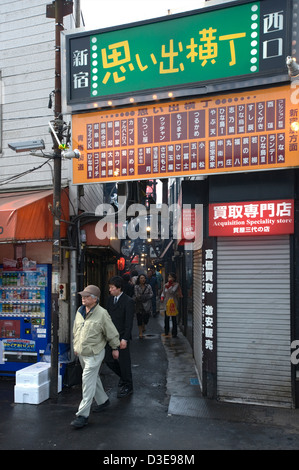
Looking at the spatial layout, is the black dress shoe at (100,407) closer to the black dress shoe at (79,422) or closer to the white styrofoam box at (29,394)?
the black dress shoe at (79,422)

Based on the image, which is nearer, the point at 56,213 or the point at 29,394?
the point at 29,394

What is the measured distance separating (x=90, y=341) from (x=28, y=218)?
2.80m

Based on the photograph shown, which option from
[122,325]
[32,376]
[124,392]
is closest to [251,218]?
[122,325]

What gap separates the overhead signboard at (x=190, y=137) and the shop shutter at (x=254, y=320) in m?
1.48

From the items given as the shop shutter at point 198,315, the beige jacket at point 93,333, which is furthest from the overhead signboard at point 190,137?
the beige jacket at point 93,333

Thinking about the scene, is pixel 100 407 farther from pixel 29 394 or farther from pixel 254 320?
pixel 254 320

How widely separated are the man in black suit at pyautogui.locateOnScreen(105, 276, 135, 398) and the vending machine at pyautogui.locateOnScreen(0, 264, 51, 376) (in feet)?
5.61

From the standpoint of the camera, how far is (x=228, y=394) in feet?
21.1

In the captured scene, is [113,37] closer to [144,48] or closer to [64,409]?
[144,48]

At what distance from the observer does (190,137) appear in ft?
22.0

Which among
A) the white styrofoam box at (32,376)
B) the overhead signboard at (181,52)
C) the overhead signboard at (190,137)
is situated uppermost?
the overhead signboard at (181,52)

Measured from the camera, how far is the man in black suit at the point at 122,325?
6.75m

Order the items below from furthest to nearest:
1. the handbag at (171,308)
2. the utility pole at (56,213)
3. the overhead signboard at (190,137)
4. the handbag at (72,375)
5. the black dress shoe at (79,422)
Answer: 1. the handbag at (171,308)
2. the handbag at (72,375)
3. the utility pole at (56,213)
4. the overhead signboard at (190,137)
5. the black dress shoe at (79,422)

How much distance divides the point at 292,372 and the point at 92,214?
16.1 ft
